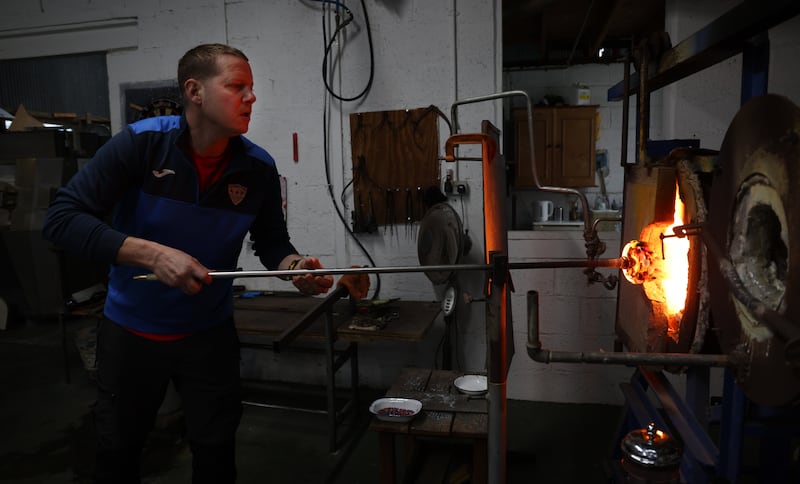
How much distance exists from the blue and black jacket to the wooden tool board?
1626mm

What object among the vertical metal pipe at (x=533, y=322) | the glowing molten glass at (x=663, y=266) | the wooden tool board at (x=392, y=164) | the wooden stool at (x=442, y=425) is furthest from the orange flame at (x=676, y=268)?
the wooden tool board at (x=392, y=164)

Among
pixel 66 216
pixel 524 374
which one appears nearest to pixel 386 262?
pixel 524 374

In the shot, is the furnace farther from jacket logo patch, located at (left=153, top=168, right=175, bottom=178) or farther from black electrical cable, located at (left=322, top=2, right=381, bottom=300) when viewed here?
black electrical cable, located at (left=322, top=2, right=381, bottom=300)

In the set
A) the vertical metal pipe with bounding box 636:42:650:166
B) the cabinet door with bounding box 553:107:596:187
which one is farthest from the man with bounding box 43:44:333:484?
the cabinet door with bounding box 553:107:596:187

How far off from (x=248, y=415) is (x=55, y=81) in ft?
12.7

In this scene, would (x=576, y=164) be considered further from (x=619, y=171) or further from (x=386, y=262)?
(x=386, y=262)

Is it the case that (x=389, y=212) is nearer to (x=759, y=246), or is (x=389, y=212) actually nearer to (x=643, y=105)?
(x=643, y=105)

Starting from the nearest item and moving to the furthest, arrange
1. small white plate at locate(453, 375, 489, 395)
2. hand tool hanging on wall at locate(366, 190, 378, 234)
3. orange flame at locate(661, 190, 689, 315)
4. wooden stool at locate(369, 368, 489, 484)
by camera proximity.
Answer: orange flame at locate(661, 190, 689, 315), wooden stool at locate(369, 368, 489, 484), small white plate at locate(453, 375, 489, 395), hand tool hanging on wall at locate(366, 190, 378, 234)

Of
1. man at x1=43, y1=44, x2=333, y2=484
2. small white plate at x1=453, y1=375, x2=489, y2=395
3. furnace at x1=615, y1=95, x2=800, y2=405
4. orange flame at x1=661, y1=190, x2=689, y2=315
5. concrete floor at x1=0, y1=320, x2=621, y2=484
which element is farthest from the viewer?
concrete floor at x1=0, y1=320, x2=621, y2=484

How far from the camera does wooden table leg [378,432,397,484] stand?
2.29m

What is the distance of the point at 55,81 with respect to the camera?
5133 mm

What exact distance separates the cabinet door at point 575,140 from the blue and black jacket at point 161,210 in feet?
14.9

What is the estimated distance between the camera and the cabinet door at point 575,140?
5.88m

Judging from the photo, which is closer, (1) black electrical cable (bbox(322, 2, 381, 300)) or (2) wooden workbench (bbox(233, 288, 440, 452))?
(2) wooden workbench (bbox(233, 288, 440, 452))
